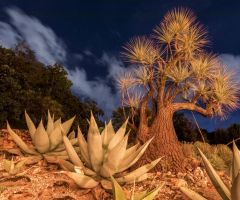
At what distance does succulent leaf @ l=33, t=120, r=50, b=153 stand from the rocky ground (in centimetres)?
32

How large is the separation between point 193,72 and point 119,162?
2898mm

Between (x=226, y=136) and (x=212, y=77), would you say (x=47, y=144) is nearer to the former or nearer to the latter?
(x=212, y=77)

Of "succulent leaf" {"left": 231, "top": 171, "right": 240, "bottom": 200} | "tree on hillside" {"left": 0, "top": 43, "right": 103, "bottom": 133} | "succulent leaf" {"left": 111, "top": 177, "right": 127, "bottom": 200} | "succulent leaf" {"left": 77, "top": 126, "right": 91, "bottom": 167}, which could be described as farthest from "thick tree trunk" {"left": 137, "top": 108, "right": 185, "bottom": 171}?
"tree on hillside" {"left": 0, "top": 43, "right": 103, "bottom": 133}

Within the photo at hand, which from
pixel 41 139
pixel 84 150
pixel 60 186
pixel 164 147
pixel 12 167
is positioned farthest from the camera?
pixel 164 147

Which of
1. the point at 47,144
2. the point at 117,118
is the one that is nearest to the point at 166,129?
the point at 47,144

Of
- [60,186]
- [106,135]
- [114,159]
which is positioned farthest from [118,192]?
[106,135]

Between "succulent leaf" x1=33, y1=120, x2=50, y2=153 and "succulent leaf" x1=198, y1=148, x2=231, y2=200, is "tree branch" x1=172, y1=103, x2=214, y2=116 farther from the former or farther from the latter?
"succulent leaf" x1=198, y1=148, x2=231, y2=200

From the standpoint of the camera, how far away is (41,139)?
21.7 feet

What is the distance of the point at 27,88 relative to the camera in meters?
15.5

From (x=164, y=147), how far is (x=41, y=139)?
185 centimetres

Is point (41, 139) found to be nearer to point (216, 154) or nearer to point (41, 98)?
point (216, 154)

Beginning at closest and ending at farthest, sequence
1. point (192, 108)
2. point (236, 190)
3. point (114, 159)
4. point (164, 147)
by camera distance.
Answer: point (236, 190), point (114, 159), point (164, 147), point (192, 108)

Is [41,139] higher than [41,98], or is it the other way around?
[41,98]

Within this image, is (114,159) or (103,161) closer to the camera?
(114,159)
